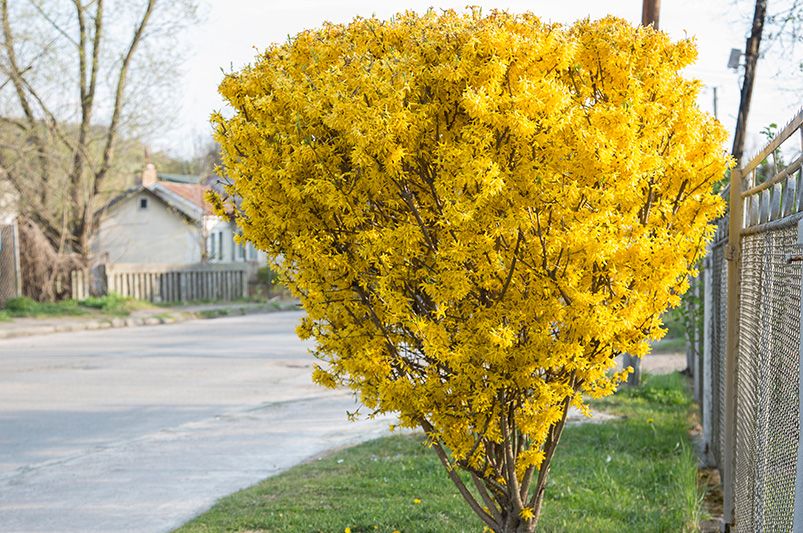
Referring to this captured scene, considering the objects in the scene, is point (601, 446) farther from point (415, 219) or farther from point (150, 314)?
point (150, 314)

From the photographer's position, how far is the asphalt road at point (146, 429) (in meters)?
7.05

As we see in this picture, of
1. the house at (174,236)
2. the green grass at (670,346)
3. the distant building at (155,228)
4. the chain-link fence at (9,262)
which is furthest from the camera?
the distant building at (155,228)

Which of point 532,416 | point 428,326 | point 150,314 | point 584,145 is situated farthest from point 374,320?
point 150,314

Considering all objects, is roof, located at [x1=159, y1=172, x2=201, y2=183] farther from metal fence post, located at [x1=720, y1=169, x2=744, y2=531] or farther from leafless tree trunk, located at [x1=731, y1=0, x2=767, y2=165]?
metal fence post, located at [x1=720, y1=169, x2=744, y2=531]

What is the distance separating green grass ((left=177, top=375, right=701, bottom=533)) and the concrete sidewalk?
11.7 metres

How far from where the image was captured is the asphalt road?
7047mm

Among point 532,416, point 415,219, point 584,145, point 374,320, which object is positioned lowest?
point 532,416

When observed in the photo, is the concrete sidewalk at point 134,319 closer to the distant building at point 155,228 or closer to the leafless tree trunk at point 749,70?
the leafless tree trunk at point 749,70

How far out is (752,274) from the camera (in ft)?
16.3

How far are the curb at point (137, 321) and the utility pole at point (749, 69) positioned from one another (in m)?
9.10

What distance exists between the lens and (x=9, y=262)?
2481 centimetres

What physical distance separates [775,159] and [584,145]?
3.72 feet

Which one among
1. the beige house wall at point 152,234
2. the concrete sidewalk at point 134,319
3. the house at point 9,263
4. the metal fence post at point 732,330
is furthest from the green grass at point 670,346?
the beige house wall at point 152,234

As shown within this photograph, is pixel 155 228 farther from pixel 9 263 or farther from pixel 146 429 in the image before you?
pixel 146 429
